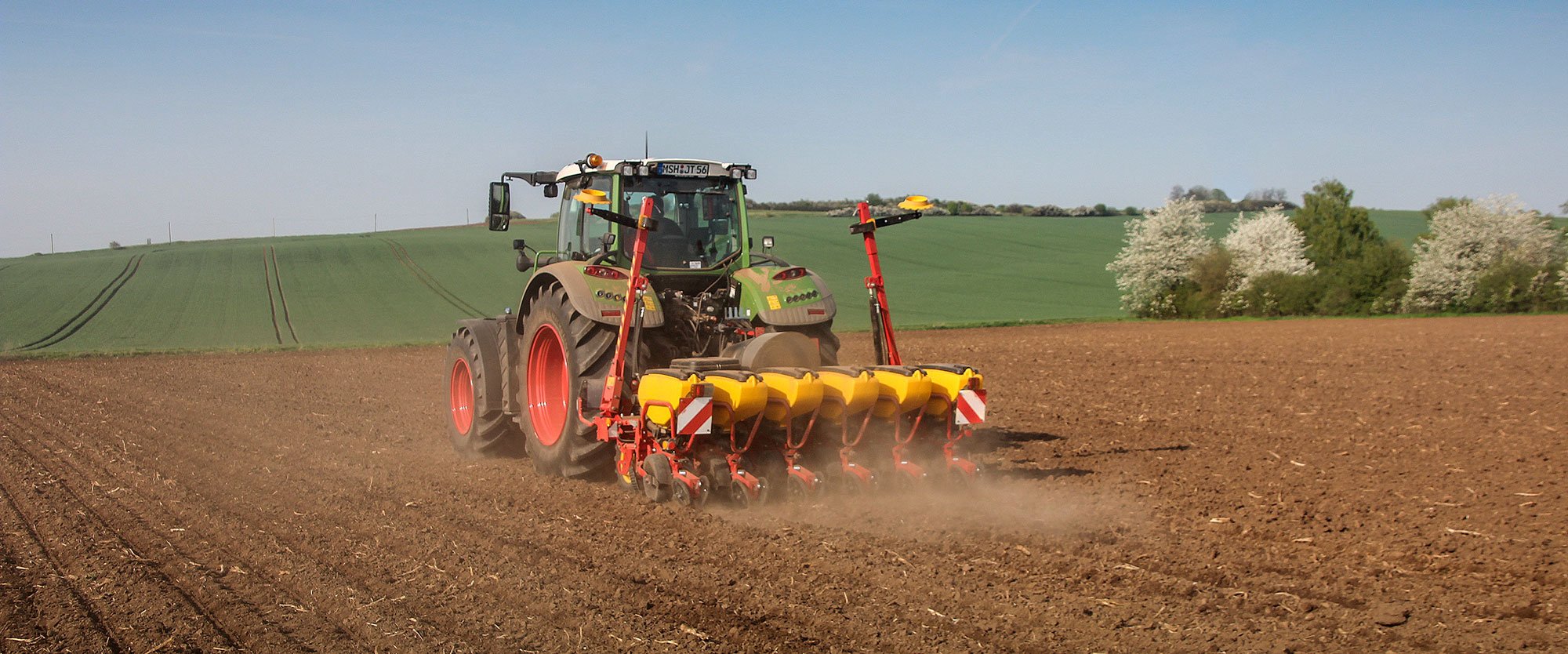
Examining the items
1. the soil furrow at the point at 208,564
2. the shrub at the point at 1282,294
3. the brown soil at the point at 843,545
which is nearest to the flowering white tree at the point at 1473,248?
the shrub at the point at 1282,294

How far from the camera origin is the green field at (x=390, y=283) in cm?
2922

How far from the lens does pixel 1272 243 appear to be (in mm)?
37312

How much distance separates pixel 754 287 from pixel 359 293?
30.7 meters

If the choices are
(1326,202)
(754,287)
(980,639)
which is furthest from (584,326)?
(1326,202)

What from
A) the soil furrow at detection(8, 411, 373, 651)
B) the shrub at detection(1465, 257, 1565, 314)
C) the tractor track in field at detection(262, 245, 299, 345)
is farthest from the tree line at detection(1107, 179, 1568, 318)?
the soil furrow at detection(8, 411, 373, 651)

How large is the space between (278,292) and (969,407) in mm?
32857

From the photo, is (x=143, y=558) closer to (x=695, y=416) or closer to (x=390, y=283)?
(x=695, y=416)

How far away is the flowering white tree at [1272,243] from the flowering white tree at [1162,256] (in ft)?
3.87

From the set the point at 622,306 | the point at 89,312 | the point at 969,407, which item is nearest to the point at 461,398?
the point at 622,306

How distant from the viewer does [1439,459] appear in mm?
7848

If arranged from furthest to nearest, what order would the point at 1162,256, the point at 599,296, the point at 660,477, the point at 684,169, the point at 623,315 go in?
1. the point at 1162,256
2. the point at 684,169
3. the point at 599,296
4. the point at 623,315
5. the point at 660,477

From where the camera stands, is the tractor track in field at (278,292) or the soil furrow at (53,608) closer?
the soil furrow at (53,608)

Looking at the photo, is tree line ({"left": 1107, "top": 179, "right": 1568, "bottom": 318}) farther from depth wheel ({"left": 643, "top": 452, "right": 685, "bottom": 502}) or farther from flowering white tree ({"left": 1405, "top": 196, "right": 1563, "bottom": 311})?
depth wheel ({"left": 643, "top": 452, "right": 685, "bottom": 502})

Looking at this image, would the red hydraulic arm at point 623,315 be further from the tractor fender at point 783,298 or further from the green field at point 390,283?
the green field at point 390,283
